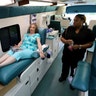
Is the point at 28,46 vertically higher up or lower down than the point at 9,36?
lower down

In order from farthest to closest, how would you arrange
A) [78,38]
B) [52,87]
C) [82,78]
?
[52,87]
[78,38]
[82,78]

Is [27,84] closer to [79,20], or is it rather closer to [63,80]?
[63,80]

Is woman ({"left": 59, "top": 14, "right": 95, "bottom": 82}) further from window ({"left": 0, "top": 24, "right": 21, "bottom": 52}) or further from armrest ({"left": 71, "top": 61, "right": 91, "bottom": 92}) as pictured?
window ({"left": 0, "top": 24, "right": 21, "bottom": 52})

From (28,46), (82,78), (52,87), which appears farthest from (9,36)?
(82,78)

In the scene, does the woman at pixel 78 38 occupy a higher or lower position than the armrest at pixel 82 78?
higher

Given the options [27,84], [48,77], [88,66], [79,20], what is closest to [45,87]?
[48,77]

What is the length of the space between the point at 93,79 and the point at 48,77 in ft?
3.80

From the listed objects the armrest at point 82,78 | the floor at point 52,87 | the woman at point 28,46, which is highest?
the woman at point 28,46

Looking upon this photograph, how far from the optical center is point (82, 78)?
5.44ft

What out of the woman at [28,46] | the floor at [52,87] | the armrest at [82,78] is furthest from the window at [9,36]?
the armrest at [82,78]

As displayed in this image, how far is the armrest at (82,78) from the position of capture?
1.52 meters

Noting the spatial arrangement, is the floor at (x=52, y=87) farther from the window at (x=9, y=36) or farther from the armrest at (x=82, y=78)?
the window at (x=9, y=36)

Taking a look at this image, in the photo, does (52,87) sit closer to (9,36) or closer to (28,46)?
(28,46)

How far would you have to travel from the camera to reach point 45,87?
8.51 ft
